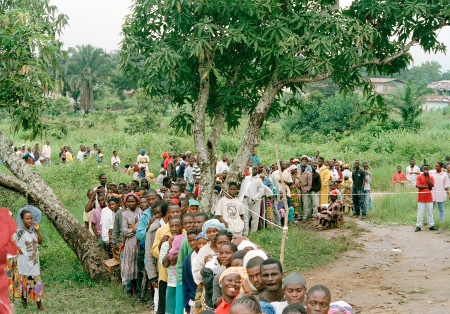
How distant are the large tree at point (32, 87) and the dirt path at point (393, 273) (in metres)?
3.80

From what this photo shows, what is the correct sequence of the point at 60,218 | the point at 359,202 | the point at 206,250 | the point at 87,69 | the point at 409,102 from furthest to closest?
1. the point at 87,69
2. the point at 409,102
3. the point at 359,202
4. the point at 60,218
5. the point at 206,250

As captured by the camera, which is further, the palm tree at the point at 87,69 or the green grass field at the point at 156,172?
the palm tree at the point at 87,69

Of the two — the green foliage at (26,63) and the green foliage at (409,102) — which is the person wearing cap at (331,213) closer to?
the green foliage at (26,63)

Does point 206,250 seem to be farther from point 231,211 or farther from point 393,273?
point 393,273

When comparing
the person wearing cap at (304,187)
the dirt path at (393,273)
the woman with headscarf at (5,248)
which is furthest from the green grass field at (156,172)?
the woman with headscarf at (5,248)

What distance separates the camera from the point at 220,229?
635 cm

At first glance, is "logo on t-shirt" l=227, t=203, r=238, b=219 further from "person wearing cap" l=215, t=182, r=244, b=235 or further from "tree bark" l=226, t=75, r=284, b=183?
"tree bark" l=226, t=75, r=284, b=183

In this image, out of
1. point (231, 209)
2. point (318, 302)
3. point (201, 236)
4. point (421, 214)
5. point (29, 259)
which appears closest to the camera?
point (318, 302)

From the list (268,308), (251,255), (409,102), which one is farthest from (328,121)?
(268,308)

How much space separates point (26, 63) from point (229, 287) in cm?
563

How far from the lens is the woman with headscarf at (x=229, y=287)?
490 centimetres

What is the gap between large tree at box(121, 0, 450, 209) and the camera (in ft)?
32.1

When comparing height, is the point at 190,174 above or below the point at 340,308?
above

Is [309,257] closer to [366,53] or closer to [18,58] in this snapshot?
[366,53]
